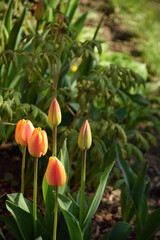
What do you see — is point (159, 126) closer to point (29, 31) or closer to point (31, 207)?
point (29, 31)

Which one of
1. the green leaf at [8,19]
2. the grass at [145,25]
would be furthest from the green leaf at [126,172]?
the grass at [145,25]

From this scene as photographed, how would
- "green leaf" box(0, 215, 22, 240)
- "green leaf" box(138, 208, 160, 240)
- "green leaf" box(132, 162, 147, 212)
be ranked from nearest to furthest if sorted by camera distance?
1. "green leaf" box(0, 215, 22, 240)
2. "green leaf" box(138, 208, 160, 240)
3. "green leaf" box(132, 162, 147, 212)

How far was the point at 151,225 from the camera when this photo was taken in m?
2.25

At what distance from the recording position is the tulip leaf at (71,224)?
72.5 inches

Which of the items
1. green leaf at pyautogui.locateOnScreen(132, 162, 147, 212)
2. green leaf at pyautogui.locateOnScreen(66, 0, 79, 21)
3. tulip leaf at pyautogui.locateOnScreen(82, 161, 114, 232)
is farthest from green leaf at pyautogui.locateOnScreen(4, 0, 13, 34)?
tulip leaf at pyautogui.locateOnScreen(82, 161, 114, 232)

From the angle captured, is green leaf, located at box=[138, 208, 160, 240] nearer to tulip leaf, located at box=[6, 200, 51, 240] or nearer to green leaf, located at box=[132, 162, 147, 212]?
green leaf, located at box=[132, 162, 147, 212]

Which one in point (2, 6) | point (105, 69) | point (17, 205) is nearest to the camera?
point (17, 205)

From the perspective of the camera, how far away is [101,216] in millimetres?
2891

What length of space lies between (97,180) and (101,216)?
1.23 feet

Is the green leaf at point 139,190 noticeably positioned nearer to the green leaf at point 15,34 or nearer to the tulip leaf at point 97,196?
the tulip leaf at point 97,196

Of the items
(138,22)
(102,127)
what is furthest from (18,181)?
(138,22)

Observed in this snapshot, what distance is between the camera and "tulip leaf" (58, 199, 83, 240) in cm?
184

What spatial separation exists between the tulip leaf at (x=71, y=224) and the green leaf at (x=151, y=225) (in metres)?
0.47

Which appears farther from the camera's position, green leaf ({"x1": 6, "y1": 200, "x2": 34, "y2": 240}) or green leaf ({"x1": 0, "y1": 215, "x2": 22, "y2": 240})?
green leaf ({"x1": 0, "y1": 215, "x2": 22, "y2": 240})
